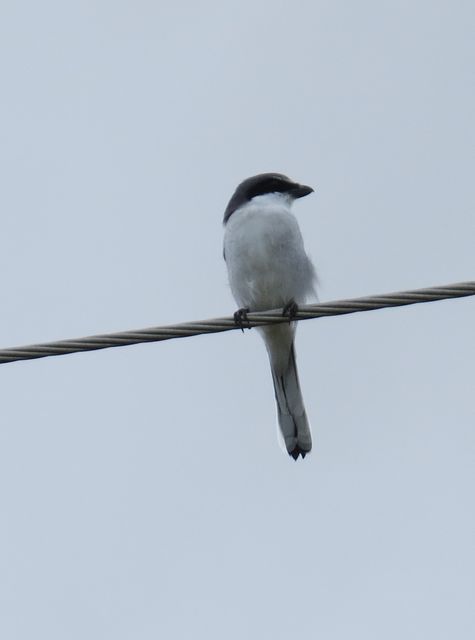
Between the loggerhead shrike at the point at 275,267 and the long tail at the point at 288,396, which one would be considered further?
the long tail at the point at 288,396

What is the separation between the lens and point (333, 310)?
608cm

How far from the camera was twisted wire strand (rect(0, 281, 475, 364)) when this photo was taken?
18.9 ft

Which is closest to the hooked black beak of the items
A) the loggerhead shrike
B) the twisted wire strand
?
the loggerhead shrike

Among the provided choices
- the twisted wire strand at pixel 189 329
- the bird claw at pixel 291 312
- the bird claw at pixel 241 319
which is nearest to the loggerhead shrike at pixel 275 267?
the bird claw at pixel 241 319

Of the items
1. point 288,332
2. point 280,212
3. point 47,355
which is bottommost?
point 47,355

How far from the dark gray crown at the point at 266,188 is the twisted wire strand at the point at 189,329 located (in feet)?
9.00

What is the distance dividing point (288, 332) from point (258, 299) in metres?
0.41

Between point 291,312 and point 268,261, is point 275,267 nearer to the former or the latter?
point 268,261

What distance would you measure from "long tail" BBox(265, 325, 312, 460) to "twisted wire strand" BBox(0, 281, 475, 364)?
252 cm

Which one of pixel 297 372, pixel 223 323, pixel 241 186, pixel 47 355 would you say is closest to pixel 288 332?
pixel 297 372

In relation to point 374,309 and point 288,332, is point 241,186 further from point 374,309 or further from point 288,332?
point 374,309

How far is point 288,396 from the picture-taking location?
28.9 feet

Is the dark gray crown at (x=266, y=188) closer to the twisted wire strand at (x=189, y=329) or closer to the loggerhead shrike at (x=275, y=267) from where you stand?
the loggerhead shrike at (x=275, y=267)

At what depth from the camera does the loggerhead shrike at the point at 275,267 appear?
8258mm
